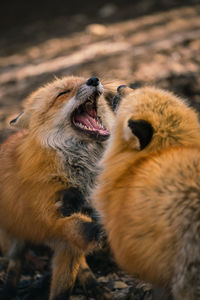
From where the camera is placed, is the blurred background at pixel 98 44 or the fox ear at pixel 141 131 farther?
the blurred background at pixel 98 44

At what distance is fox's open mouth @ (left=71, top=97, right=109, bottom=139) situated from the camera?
132 inches

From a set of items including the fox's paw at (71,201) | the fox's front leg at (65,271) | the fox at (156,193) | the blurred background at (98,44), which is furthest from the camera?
the blurred background at (98,44)

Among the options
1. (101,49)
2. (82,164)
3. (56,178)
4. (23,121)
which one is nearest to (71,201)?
(56,178)

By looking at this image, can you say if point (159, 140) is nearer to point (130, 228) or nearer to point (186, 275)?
point (130, 228)

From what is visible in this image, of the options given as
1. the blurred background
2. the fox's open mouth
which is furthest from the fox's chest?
the blurred background

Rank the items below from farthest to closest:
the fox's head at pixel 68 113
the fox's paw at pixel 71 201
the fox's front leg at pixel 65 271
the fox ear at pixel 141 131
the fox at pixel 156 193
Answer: the fox's head at pixel 68 113, the fox's front leg at pixel 65 271, the fox's paw at pixel 71 201, the fox ear at pixel 141 131, the fox at pixel 156 193

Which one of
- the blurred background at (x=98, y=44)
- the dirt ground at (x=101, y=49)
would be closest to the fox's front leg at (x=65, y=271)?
the dirt ground at (x=101, y=49)

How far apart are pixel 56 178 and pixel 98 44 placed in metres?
5.59

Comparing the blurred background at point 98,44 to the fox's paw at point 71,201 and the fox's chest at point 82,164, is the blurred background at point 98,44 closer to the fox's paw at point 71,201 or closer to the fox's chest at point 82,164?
the fox's chest at point 82,164

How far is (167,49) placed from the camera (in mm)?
7055

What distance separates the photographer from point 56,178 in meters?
3.10

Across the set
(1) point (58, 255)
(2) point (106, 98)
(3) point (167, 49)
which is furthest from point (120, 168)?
(3) point (167, 49)

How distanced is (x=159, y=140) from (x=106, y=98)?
141 centimetres

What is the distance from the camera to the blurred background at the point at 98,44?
6.22m
